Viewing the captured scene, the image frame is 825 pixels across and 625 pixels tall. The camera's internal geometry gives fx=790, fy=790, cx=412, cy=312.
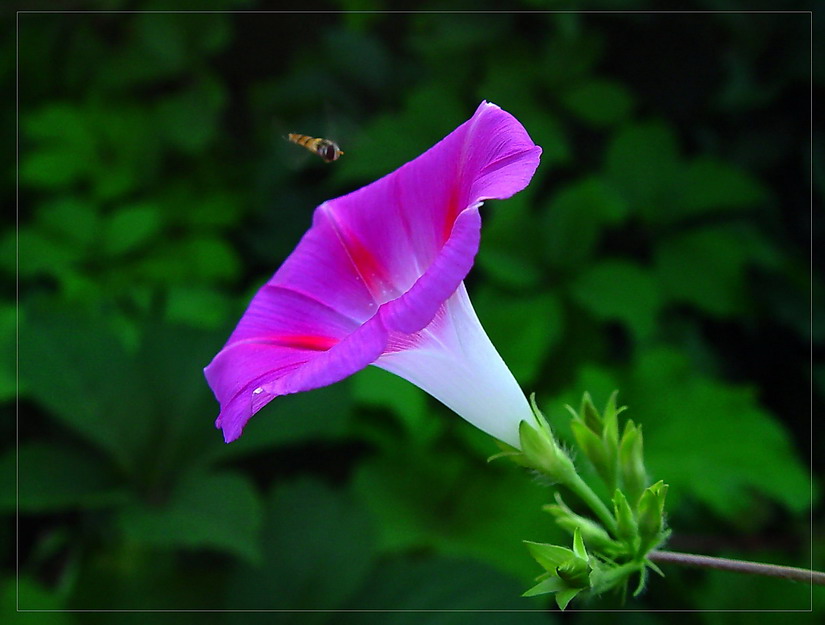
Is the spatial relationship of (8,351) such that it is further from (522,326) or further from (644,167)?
Answer: (644,167)

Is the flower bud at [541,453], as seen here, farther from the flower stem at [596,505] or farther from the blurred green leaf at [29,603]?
the blurred green leaf at [29,603]

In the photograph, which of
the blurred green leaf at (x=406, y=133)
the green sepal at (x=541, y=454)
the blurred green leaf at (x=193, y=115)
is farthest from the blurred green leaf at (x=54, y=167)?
the green sepal at (x=541, y=454)

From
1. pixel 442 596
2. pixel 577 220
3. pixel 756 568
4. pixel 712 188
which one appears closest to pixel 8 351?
pixel 442 596

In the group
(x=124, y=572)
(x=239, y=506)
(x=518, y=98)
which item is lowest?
(x=124, y=572)

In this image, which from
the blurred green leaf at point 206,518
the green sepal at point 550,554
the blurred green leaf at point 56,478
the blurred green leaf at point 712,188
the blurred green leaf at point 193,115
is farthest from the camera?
the blurred green leaf at point 193,115

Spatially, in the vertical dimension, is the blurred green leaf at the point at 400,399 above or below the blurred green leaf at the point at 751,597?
above

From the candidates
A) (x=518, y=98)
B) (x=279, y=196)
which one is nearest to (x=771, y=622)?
(x=518, y=98)

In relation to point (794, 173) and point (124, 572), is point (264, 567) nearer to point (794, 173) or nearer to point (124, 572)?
point (124, 572)
